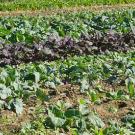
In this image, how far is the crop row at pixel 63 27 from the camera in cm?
1227

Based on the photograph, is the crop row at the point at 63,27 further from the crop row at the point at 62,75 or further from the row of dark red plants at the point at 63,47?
the crop row at the point at 62,75

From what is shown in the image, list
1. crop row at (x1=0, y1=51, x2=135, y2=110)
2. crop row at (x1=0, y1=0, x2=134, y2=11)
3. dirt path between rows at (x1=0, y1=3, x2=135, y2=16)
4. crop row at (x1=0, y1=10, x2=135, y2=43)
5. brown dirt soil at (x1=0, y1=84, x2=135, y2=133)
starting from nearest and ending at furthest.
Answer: brown dirt soil at (x1=0, y1=84, x2=135, y2=133) < crop row at (x1=0, y1=51, x2=135, y2=110) < crop row at (x1=0, y1=10, x2=135, y2=43) < dirt path between rows at (x1=0, y1=3, x2=135, y2=16) < crop row at (x1=0, y1=0, x2=134, y2=11)

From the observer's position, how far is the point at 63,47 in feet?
38.6

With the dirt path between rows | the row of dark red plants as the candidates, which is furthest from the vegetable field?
the dirt path between rows

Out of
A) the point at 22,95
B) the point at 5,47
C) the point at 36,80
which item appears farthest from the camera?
the point at 5,47

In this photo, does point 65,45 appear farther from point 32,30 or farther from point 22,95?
point 22,95

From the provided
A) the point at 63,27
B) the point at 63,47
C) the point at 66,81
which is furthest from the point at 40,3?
the point at 66,81

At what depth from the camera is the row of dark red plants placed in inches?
436

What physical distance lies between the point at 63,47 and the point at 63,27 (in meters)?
1.84

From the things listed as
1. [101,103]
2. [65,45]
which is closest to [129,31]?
[65,45]

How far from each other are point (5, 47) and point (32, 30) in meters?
1.94

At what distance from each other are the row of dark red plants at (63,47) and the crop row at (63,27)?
36 cm

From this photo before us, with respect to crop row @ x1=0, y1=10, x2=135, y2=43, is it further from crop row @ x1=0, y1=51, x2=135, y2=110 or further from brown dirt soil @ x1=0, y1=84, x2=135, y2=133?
brown dirt soil @ x1=0, y1=84, x2=135, y2=133

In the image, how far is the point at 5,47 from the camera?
1111 centimetres
